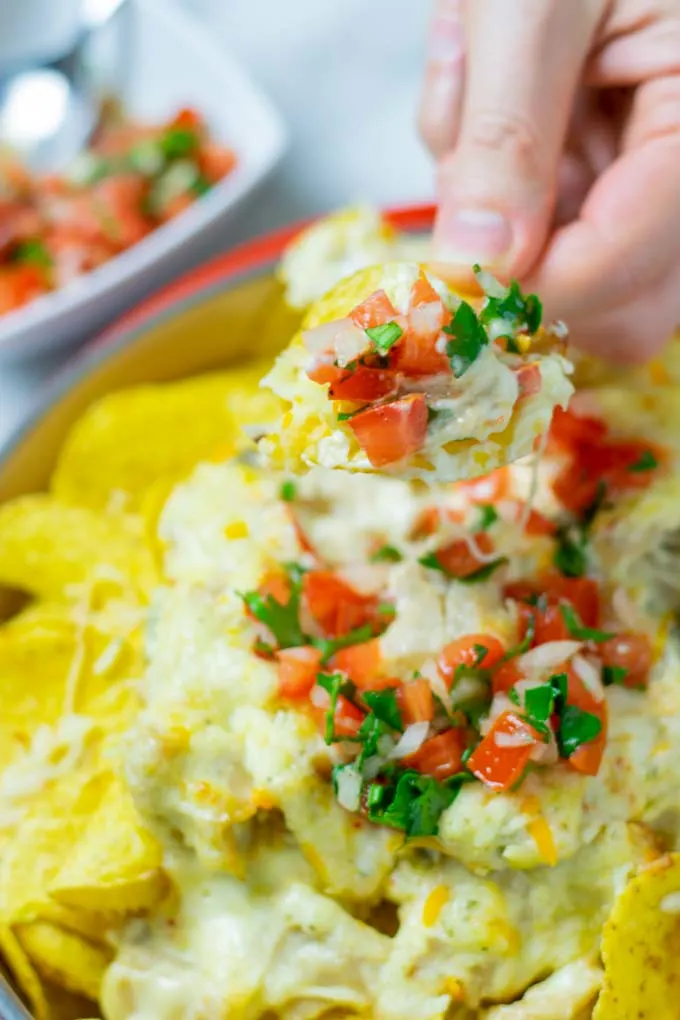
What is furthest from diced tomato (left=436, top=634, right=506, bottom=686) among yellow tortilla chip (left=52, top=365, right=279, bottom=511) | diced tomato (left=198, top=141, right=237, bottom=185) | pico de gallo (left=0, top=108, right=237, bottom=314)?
diced tomato (left=198, top=141, right=237, bottom=185)

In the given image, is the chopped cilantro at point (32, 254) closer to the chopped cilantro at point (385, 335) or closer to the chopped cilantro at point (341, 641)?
the chopped cilantro at point (341, 641)

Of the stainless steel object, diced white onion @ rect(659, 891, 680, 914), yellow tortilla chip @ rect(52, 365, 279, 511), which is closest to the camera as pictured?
diced white onion @ rect(659, 891, 680, 914)

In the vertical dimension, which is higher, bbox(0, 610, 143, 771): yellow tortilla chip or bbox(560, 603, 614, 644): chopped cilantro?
bbox(0, 610, 143, 771): yellow tortilla chip

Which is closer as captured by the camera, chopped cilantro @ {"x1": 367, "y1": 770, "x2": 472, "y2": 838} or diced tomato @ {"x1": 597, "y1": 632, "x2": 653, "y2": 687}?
chopped cilantro @ {"x1": 367, "y1": 770, "x2": 472, "y2": 838}

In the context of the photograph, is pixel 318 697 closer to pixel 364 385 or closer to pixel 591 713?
pixel 591 713

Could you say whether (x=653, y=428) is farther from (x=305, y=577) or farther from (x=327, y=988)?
(x=327, y=988)

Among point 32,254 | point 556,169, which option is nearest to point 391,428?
point 556,169

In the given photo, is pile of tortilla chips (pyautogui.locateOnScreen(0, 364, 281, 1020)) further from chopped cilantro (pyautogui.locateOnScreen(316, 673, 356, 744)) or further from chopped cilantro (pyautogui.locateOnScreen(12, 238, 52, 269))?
chopped cilantro (pyautogui.locateOnScreen(12, 238, 52, 269))

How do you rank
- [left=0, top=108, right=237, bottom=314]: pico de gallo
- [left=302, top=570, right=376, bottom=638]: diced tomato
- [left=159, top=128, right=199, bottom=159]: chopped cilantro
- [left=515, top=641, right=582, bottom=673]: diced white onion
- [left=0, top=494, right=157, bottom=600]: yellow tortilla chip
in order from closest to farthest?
[left=515, top=641, right=582, bottom=673]: diced white onion, [left=302, top=570, right=376, bottom=638]: diced tomato, [left=0, top=494, right=157, bottom=600]: yellow tortilla chip, [left=0, top=108, right=237, bottom=314]: pico de gallo, [left=159, top=128, right=199, bottom=159]: chopped cilantro
